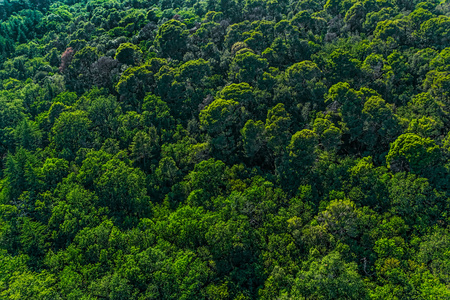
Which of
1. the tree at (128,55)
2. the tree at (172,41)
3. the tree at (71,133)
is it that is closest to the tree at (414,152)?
the tree at (172,41)

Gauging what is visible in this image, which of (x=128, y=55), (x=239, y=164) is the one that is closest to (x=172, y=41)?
(x=128, y=55)

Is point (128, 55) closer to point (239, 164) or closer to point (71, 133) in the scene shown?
point (71, 133)

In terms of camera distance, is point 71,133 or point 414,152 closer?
point 414,152

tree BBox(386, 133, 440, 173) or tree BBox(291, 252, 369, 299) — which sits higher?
tree BBox(386, 133, 440, 173)

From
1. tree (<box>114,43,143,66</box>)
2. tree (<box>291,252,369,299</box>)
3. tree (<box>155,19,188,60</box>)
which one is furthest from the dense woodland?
tree (<box>114,43,143,66</box>)

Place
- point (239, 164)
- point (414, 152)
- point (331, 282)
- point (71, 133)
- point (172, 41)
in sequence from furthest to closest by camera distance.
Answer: point (172, 41) → point (71, 133) → point (239, 164) → point (414, 152) → point (331, 282)

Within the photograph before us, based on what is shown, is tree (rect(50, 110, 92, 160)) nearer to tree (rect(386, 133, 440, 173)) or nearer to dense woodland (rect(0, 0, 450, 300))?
dense woodland (rect(0, 0, 450, 300))

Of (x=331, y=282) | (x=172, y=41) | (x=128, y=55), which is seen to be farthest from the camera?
(x=172, y=41)

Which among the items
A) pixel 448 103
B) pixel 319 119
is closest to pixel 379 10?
pixel 448 103

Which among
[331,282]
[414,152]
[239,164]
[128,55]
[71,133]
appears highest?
[128,55]
